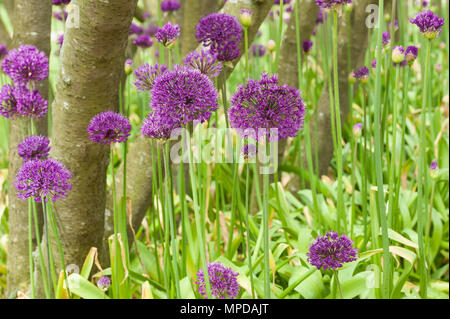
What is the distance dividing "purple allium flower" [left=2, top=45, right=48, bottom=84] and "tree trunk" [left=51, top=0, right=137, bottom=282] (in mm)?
85

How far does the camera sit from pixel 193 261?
72.6 inches

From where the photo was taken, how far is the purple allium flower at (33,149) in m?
1.33

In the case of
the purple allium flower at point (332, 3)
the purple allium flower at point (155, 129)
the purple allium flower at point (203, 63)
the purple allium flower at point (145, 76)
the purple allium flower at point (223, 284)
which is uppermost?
the purple allium flower at point (332, 3)

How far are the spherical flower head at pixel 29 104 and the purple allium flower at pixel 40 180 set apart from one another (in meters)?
0.23

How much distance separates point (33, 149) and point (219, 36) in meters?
0.58

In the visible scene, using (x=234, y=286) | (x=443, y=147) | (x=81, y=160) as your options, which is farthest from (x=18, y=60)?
(x=443, y=147)

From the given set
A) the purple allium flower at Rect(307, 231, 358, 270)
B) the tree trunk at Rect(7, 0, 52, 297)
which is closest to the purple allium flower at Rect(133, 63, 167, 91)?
the purple allium flower at Rect(307, 231, 358, 270)

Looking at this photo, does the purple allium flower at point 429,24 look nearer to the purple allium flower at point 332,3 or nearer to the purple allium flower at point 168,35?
the purple allium flower at point 332,3

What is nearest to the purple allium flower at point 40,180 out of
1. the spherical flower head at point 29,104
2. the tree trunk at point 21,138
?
the spherical flower head at point 29,104

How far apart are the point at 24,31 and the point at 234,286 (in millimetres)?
1425

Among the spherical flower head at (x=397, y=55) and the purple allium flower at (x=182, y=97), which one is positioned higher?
the spherical flower head at (x=397, y=55)

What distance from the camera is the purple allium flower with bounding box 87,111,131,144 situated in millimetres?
1213

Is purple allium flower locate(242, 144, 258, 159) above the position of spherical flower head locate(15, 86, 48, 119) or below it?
below

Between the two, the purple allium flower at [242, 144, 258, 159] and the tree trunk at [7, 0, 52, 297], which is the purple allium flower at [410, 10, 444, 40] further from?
the tree trunk at [7, 0, 52, 297]
